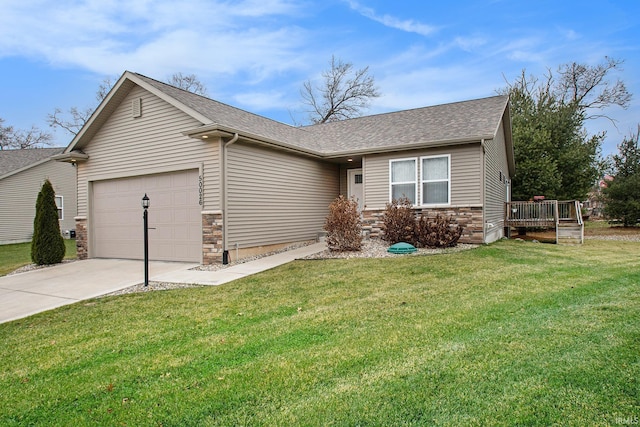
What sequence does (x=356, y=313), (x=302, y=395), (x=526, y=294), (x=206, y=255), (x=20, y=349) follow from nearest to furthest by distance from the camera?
(x=302, y=395)
(x=20, y=349)
(x=356, y=313)
(x=526, y=294)
(x=206, y=255)

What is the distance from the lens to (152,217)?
10.3m

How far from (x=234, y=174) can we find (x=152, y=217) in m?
2.92

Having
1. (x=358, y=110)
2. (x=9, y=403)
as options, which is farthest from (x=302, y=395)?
(x=358, y=110)

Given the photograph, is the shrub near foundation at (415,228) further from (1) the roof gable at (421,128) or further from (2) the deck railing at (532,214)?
(2) the deck railing at (532,214)

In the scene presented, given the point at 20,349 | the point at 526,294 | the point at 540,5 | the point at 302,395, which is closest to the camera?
the point at 302,395

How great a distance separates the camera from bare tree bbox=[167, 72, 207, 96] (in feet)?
96.1

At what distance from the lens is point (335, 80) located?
28.9 metres

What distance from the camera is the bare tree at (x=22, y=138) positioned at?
3092cm

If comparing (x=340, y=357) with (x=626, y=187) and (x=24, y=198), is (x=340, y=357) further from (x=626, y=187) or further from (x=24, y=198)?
(x=626, y=187)

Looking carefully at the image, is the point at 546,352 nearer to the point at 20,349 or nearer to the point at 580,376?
the point at 580,376

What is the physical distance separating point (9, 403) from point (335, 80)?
28820mm

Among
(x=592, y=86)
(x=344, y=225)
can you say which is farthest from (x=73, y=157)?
(x=592, y=86)

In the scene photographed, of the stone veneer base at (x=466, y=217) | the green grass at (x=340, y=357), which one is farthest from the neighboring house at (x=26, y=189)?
the stone veneer base at (x=466, y=217)

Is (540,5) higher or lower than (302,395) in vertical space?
higher
